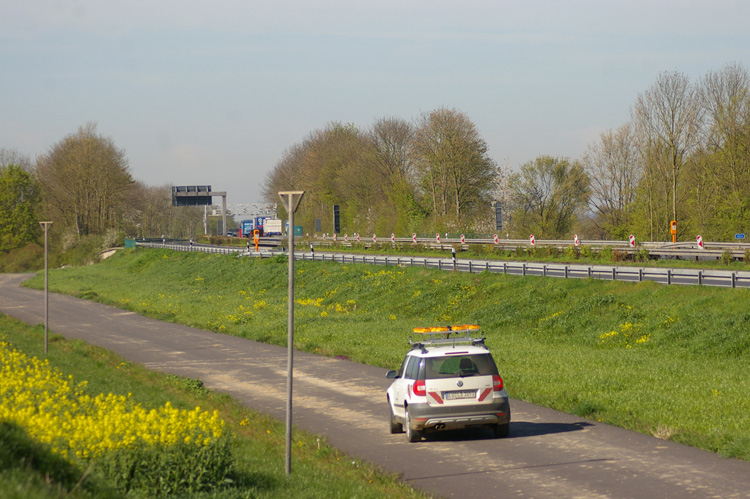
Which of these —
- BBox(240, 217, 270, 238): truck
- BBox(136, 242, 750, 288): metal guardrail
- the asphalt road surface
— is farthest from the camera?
BBox(240, 217, 270, 238): truck

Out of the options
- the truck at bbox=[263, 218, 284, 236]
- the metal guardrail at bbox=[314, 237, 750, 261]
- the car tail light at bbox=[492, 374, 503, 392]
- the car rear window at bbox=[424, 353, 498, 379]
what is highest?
the truck at bbox=[263, 218, 284, 236]

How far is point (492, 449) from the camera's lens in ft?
42.5

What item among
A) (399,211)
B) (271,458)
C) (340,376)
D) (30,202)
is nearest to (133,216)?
(30,202)

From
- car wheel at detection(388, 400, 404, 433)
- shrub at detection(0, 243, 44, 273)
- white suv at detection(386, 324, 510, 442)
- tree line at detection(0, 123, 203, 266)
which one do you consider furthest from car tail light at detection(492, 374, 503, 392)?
shrub at detection(0, 243, 44, 273)

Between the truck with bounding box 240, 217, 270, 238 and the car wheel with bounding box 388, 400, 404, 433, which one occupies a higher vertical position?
the truck with bounding box 240, 217, 270, 238

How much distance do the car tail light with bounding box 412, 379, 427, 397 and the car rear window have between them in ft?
0.48

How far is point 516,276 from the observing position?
1480 inches

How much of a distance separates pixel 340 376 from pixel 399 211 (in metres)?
60.0

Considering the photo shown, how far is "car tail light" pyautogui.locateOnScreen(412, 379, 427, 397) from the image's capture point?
42.9ft

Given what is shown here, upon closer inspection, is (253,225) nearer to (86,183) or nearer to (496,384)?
(86,183)

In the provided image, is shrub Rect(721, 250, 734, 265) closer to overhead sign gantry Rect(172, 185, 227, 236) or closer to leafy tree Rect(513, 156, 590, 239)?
leafy tree Rect(513, 156, 590, 239)

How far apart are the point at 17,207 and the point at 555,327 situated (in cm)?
10010

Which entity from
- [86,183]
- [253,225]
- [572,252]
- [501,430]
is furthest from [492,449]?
[253,225]

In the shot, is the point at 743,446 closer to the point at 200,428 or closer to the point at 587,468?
the point at 587,468
